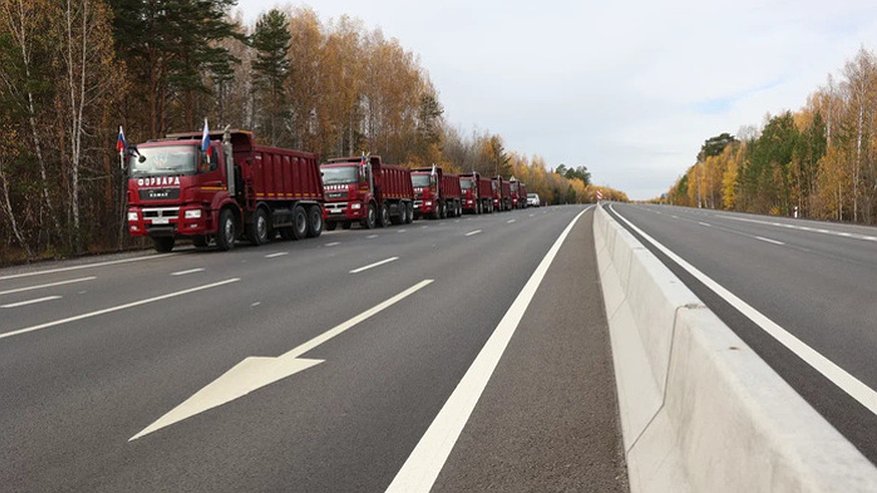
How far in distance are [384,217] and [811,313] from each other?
24896 mm

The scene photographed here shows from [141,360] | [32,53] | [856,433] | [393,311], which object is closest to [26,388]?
[141,360]

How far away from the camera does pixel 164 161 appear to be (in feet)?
55.6

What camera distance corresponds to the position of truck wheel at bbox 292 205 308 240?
72.7ft

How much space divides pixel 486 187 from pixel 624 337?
50419 millimetres

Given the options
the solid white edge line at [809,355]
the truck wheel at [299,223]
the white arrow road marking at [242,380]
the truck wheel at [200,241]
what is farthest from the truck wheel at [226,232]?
the solid white edge line at [809,355]

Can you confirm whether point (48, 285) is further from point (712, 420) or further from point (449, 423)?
point (712, 420)

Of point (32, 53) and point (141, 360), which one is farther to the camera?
point (32, 53)

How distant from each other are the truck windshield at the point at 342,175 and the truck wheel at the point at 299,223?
5583mm

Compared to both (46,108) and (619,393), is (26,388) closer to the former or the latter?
(619,393)

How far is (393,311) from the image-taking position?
26.7 ft

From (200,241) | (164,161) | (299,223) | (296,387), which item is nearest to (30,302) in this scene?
(296,387)

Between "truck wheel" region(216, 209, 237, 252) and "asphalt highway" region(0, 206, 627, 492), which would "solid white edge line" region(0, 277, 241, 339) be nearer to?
"asphalt highway" region(0, 206, 627, 492)

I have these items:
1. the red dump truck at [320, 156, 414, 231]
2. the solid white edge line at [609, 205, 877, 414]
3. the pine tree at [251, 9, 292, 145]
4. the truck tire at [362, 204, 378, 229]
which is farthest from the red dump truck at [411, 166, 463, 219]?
the solid white edge line at [609, 205, 877, 414]

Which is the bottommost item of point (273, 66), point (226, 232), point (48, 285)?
point (48, 285)
